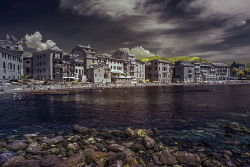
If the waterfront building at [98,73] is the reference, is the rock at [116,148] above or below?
below

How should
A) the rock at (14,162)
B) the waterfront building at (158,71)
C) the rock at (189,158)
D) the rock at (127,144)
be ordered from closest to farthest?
1. the rock at (14,162)
2. the rock at (189,158)
3. the rock at (127,144)
4. the waterfront building at (158,71)

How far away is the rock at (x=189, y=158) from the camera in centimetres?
716

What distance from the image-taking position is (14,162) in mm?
7090

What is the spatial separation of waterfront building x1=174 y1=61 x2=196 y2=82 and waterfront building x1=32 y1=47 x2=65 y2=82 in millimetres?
93951

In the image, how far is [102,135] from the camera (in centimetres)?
1088

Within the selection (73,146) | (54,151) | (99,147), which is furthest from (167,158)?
(54,151)

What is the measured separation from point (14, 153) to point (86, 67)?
257 feet

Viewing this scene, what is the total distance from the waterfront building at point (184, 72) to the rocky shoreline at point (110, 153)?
407 feet

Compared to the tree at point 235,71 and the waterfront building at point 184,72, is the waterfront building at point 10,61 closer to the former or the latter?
the waterfront building at point 184,72

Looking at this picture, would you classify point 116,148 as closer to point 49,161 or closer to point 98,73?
point 49,161

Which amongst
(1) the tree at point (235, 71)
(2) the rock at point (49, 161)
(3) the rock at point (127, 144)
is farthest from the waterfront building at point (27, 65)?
(1) the tree at point (235, 71)

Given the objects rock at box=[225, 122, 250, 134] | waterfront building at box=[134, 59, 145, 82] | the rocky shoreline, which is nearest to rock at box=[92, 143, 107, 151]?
the rocky shoreline

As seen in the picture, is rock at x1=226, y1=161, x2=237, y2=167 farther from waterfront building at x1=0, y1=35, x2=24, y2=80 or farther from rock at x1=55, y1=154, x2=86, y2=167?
waterfront building at x1=0, y1=35, x2=24, y2=80

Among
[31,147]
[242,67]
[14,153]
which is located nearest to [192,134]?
[31,147]
